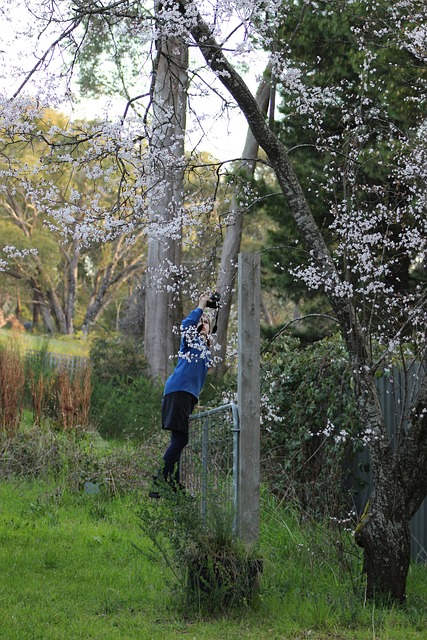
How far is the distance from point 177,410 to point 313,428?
4.43 feet

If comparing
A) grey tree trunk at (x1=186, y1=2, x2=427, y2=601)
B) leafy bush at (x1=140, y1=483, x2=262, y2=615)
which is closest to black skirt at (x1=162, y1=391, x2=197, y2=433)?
leafy bush at (x1=140, y1=483, x2=262, y2=615)

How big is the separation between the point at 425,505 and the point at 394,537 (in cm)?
154

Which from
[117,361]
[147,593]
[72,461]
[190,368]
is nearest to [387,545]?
[147,593]

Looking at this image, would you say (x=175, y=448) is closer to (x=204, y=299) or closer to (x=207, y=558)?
(x=204, y=299)

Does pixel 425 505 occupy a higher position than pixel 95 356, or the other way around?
pixel 95 356

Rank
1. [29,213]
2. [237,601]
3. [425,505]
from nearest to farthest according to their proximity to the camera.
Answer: [237,601]
[425,505]
[29,213]

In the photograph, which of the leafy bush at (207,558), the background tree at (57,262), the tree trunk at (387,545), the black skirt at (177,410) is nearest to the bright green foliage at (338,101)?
the black skirt at (177,410)

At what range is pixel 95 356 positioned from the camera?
14.5 m

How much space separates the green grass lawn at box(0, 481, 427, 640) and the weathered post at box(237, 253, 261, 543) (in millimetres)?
281

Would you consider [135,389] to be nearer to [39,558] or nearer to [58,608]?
[39,558]

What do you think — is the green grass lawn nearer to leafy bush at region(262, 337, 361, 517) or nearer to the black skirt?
leafy bush at region(262, 337, 361, 517)

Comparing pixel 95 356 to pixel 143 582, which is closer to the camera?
pixel 143 582

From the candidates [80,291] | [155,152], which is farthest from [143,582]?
[80,291]

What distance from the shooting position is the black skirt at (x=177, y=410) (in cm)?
583
